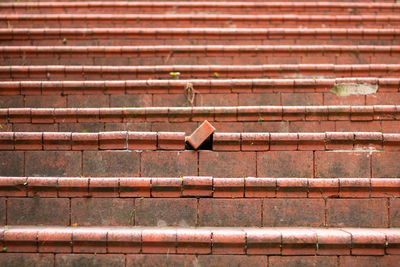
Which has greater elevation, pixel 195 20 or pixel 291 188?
pixel 195 20

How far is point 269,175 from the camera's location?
390 cm

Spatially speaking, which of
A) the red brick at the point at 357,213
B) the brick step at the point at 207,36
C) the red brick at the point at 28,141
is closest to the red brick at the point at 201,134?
the red brick at the point at 357,213

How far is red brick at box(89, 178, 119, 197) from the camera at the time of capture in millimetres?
3621

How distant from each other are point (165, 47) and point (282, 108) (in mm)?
2346

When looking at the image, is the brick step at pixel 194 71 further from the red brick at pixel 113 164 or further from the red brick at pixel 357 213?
the red brick at pixel 357 213

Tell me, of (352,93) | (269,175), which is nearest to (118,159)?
(269,175)

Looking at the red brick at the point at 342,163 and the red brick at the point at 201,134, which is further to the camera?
the red brick at the point at 342,163

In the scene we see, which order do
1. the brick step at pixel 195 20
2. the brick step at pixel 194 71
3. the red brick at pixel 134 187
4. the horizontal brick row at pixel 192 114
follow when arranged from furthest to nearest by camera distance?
the brick step at pixel 195 20
the brick step at pixel 194 71
the horizontal brick row at pixel 192 114
the red brick at pixel 134 187

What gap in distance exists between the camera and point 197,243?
3.32 meters

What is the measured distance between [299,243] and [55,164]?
2719 mm

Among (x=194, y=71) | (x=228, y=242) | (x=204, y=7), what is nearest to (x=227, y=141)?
(x=228, y=242)

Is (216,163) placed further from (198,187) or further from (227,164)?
(198,187)

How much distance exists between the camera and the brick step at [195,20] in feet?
21.3

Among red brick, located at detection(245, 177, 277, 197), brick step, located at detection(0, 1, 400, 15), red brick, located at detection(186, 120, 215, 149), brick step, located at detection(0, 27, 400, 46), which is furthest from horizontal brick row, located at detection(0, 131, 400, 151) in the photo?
brick step, located at detection(0, 1, 400, 15)
